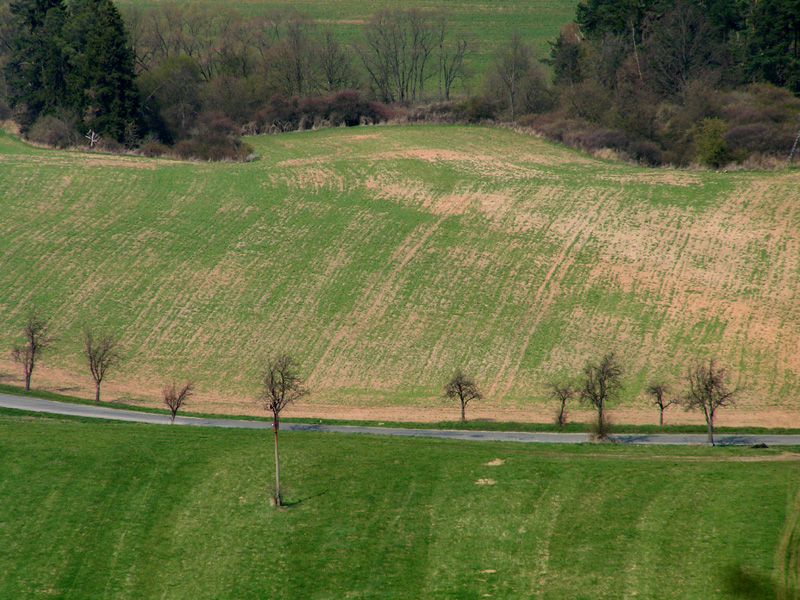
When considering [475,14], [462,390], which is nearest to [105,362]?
[462,390]

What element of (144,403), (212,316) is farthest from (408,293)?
(144,403)

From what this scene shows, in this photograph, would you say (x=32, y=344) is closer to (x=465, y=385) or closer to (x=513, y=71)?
(x=465, y=385)

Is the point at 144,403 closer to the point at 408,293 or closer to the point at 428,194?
the point at 408,293

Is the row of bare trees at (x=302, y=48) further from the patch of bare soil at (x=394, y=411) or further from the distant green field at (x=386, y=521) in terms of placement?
the distant green field at (x=386, y=521)

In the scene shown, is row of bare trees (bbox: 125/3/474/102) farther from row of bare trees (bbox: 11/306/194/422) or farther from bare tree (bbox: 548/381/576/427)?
bare tree (bbox: 548/381/576/427)

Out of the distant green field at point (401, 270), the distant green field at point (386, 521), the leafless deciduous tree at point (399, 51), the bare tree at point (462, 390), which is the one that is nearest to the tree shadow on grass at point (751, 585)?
the distant green field at point (386, 521)

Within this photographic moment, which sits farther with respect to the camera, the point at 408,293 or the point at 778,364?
the point at 408,293
